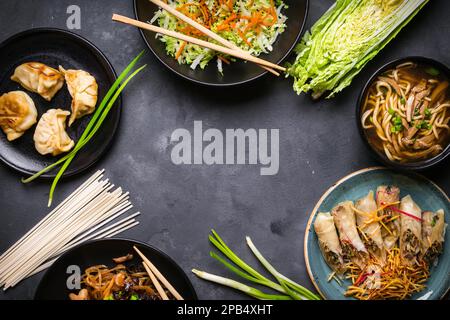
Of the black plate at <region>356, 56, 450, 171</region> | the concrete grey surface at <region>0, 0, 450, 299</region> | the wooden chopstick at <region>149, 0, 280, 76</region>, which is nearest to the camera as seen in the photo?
the black plate at <region>356, 56, 450, 171</region>

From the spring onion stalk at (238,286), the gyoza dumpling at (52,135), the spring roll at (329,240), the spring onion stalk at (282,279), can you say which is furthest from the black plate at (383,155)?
the gyoza dumpling at (52,135)

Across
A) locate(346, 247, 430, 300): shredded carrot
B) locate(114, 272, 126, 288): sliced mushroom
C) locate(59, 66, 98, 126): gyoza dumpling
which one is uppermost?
locate(59, 66, 98, 126): gyoza dumpling

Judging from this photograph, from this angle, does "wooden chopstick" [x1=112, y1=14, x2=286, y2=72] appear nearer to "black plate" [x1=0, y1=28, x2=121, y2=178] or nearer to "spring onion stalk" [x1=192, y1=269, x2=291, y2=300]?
"black plate" [x1=0, y1=28, x2=121, y2=178]

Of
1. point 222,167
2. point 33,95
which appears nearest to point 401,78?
point 222,167

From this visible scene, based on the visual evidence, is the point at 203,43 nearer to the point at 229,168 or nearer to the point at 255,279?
the point at 229,168

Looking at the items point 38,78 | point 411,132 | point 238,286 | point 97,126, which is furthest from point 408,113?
point 38,78

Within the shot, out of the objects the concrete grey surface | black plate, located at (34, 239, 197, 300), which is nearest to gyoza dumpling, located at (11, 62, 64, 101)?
the concrete grey surface
